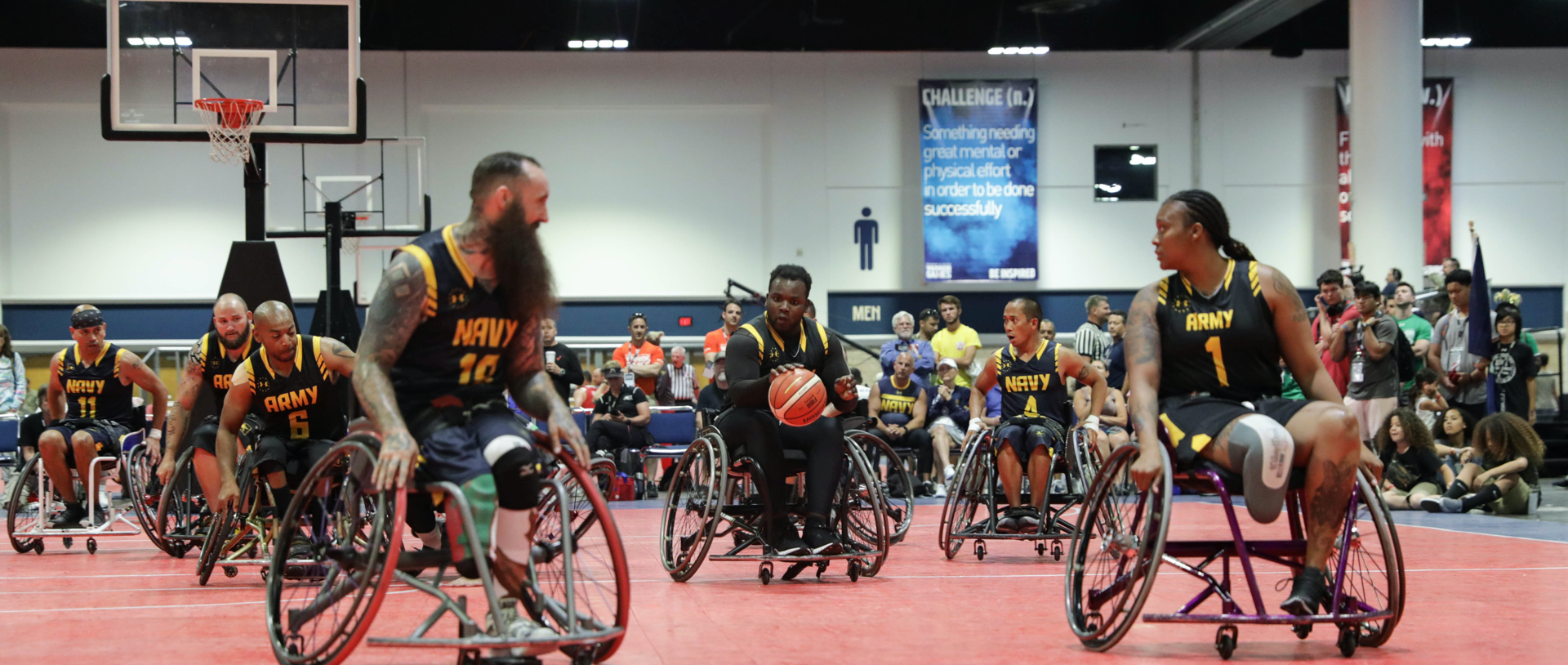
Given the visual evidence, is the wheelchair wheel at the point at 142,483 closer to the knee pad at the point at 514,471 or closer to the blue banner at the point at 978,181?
the knee pad at the point at 514,471

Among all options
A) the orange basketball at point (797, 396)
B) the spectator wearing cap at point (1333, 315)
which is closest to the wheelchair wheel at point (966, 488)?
the orange basketball at point (797, 396)

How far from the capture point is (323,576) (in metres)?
3.56

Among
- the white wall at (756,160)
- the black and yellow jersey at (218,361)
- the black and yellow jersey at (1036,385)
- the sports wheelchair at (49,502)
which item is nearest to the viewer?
the black and yellow jersey at (218,361)

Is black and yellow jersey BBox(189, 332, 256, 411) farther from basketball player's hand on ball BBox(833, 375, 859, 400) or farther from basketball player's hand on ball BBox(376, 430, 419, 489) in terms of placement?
basketball player's hand on ball BBox(376, 430, 419, 489)

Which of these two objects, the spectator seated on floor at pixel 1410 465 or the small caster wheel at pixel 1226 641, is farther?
the spectator seated on floor at pixel 1410 465

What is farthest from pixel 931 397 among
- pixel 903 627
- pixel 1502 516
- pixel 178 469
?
pixel 903 627

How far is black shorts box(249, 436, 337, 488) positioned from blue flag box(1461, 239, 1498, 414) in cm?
846

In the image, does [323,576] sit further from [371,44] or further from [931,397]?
[371,44]

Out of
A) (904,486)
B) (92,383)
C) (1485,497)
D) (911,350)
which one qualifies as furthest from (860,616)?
(911,350)

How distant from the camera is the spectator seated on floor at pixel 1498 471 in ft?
28.2

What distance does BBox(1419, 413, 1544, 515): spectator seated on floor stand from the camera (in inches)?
339

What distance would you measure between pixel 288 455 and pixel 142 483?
228 cm

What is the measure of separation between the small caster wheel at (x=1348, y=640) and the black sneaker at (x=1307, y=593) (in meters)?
0.10

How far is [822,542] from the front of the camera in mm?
5379
